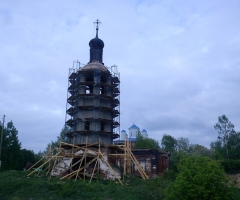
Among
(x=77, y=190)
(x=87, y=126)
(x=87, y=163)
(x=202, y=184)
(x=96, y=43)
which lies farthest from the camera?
(x=96, y=43)

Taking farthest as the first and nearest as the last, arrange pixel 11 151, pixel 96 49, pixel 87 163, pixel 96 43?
pixel 11 151, pixel 96 49, pixel 96 43, pixel 87 163

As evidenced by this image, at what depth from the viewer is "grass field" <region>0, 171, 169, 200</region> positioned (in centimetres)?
2028

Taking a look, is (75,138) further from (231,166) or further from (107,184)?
(231,166)

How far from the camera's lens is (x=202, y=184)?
50.1 feet

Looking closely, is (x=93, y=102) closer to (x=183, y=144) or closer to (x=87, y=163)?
(x=87, y=163)

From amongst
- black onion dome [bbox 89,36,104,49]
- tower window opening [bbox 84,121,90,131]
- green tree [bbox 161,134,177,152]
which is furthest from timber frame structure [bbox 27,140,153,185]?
green tree [bbox 161,134,177,152]

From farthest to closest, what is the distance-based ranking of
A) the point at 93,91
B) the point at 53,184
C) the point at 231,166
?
the point at 93,91, the point at 231,166, the point at 53,184

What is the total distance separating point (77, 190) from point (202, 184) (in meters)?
9.74

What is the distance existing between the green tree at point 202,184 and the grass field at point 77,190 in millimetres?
4614

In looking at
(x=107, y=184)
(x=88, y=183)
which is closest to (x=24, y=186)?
(x=88, y=183)

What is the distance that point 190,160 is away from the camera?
16.8 meters

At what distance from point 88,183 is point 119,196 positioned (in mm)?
3346

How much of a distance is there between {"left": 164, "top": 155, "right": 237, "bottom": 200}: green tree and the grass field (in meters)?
4.61

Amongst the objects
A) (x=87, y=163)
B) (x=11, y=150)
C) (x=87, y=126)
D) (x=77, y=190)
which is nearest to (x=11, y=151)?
(x=11, y=150)
